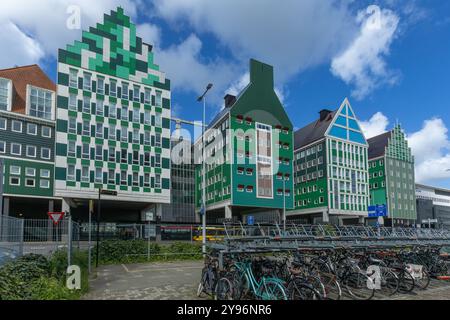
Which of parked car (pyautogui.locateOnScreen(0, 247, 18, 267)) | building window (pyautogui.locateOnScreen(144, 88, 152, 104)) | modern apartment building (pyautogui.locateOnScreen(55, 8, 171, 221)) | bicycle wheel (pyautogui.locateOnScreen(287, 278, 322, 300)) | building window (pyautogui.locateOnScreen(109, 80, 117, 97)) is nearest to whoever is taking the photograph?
bicycle wheel (pyautogui.locateOnScreen(287, 278, 322, 300))

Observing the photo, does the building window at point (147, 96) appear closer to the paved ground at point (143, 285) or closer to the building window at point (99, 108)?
the building window at point (99, 108)

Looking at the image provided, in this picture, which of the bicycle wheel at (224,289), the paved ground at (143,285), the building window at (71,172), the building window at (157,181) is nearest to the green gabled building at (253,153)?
the building window at (157,181)

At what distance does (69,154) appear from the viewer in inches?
1698

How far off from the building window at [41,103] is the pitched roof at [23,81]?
102 cm

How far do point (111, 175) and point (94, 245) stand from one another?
25.5 metres

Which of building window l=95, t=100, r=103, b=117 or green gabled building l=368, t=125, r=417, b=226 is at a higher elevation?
building window l=95, t=100, r=103, b=117

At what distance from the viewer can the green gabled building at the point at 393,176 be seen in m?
76.4

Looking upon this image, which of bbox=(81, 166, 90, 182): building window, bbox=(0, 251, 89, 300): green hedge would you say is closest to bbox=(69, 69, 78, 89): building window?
bbox=(81, 166, 90, 182): building window

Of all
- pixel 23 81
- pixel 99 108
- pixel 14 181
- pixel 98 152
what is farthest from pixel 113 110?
pixel 14 181

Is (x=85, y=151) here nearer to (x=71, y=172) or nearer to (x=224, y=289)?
(x=71, y=172)

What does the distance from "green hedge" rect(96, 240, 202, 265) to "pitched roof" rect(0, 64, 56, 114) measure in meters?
31.2

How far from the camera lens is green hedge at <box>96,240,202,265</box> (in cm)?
2077

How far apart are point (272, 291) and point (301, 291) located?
58 centimetres

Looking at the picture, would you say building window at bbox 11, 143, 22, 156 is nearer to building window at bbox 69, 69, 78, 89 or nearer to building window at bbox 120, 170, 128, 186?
building window at bbox 69, 69, 78, 89
